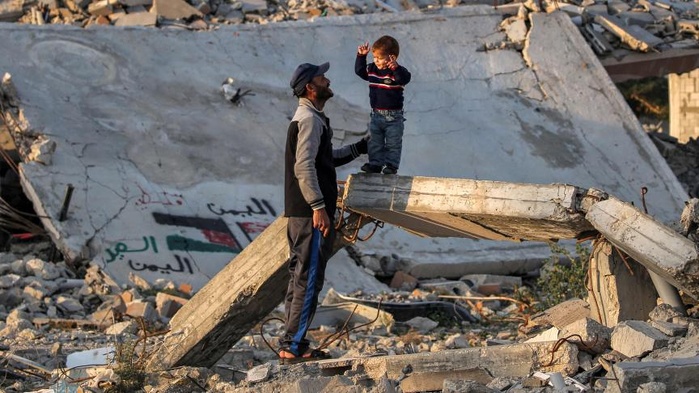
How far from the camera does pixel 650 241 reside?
23.1 feet

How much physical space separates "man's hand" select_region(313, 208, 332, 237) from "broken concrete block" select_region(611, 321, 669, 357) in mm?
1731

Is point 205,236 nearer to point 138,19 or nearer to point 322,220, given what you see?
point 138,19

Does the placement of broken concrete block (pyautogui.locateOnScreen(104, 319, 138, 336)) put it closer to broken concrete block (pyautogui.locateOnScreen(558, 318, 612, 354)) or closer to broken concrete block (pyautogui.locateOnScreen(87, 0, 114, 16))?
broken concrete block (pyautogui.locateOnScreen(558, 318, 612, 354))

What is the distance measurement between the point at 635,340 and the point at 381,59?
254 centimetres

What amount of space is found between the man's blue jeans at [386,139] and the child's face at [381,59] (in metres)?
0.30

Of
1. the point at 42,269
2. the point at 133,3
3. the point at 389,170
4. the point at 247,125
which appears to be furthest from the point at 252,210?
the point at 389,170

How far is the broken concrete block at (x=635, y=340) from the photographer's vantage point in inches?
262

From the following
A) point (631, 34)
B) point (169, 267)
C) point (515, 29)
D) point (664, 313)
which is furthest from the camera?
point (631, 34)

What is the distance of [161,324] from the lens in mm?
11039

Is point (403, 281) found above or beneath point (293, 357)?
beneath

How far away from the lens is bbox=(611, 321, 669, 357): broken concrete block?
6.64m

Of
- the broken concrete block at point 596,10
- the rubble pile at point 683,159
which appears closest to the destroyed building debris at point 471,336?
the broken concrete block at point 596,10

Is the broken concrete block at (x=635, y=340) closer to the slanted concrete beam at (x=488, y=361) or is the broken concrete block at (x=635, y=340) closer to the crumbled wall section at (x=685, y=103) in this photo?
the slanted concrete beam at (x=488, y=361)

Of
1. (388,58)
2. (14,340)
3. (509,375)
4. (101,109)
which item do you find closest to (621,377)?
(509,375)
